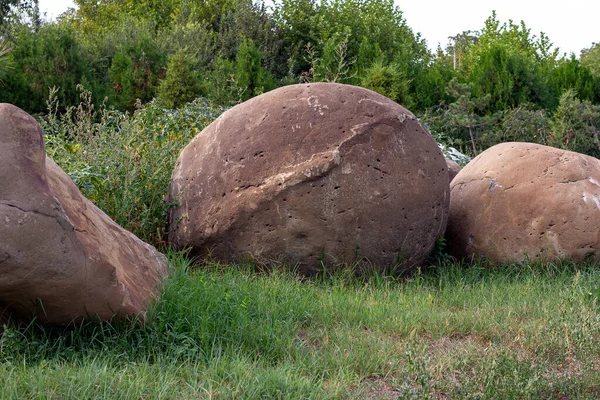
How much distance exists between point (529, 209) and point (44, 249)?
407 cm

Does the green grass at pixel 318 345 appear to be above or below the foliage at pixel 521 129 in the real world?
below

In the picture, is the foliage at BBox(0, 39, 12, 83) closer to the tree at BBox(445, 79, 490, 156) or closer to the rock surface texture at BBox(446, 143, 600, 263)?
the rock surface texture at BBox(446, 143, 600, 263)

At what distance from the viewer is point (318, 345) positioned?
13.0 ft

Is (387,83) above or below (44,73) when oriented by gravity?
below

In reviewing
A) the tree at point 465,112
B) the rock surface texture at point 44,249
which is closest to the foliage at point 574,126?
the tree at point 465,112

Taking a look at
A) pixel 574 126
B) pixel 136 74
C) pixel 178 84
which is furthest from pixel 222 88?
pixel 574 126

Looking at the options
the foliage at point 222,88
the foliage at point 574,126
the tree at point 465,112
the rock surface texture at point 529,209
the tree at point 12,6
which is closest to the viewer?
the rock surface texture at point 529,209

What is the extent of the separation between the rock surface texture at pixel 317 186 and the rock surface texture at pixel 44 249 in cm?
163

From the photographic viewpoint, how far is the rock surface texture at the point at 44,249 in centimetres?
310

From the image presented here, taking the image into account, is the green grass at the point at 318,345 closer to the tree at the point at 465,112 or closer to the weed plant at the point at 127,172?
the weed plant at the point at 127,172

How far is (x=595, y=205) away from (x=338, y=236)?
7.34 feet

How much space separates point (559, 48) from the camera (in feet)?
82.3

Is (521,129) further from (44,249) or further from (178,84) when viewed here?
(44,249)

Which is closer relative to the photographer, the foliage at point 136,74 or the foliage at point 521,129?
the foliage at point 521,129
